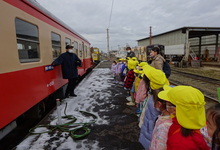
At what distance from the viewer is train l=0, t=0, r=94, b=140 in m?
2.47

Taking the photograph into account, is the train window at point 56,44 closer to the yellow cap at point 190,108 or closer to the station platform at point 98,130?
the station platform at point 98,130

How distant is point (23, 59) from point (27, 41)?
422mm

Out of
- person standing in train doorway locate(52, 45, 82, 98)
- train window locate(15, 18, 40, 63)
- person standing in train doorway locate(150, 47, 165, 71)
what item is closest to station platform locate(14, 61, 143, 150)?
person standing in train doorway locate(52, 45, 82, 98)

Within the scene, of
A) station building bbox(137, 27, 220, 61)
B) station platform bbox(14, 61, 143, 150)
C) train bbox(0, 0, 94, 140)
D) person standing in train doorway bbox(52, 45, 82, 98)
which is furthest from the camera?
station building bbox(137, 27, 220, 61)

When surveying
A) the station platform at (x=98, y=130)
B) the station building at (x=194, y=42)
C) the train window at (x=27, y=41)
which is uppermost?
the station building at (x=194, y=42)

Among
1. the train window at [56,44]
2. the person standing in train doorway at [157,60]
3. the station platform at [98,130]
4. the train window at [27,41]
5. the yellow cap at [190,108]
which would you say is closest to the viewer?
the yellow cap at [190,108]

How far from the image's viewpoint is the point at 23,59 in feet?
10.1

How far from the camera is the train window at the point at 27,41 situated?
116 inches

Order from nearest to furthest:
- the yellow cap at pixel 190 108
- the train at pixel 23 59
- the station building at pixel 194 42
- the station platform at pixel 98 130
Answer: the yellow cap at pixel 190 108 → the train at pixel 23 59 → the station platform at pixel 98 130 → the station building at pixel 194 42

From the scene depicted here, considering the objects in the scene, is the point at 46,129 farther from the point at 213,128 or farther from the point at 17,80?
the point at 213,128

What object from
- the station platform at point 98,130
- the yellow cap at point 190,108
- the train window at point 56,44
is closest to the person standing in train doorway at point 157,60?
the station platform at point 98,130

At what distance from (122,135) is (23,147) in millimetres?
1846

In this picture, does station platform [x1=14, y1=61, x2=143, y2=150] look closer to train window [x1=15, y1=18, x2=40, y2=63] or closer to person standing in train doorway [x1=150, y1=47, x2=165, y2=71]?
person standing in train doorway [x1=150, y1=47, x2=165, y2=71]

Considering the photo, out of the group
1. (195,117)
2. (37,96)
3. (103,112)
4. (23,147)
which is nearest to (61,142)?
(23,147)
